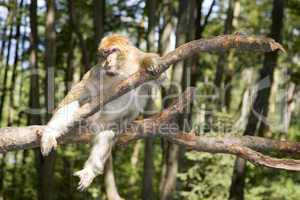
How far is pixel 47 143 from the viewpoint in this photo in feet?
11.3

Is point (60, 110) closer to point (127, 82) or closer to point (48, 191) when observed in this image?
point (127, 82)

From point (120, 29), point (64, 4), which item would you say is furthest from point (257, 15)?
point (64, 4)

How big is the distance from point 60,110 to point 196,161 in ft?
18.6

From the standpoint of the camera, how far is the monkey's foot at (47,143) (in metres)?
3.41

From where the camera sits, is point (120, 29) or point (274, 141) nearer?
point (274, 141)

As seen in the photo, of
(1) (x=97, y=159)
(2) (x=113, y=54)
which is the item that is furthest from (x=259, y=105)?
(1) (x=97, y=159)

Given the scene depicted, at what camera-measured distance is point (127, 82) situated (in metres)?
3.25

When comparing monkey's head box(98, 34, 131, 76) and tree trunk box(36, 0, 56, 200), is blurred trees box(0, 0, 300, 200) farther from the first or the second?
monkey's head box(98, 34, 131, 76)

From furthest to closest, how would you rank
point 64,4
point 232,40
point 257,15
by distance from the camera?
→ point 257,15 → point 64,4 → point 232,40

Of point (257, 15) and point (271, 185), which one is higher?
point (257, 15)

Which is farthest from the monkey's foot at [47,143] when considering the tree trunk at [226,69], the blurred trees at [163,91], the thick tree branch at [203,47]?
the tree trunk at [226,69]

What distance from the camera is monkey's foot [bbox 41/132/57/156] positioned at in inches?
134

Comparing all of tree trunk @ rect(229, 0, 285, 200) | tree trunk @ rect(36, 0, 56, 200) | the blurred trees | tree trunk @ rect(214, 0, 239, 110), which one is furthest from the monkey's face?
tree trunk @ rect(214, 0, 239, 110)

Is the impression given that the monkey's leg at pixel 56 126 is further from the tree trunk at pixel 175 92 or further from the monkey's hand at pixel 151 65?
the tree trunk at pixel 175 92
